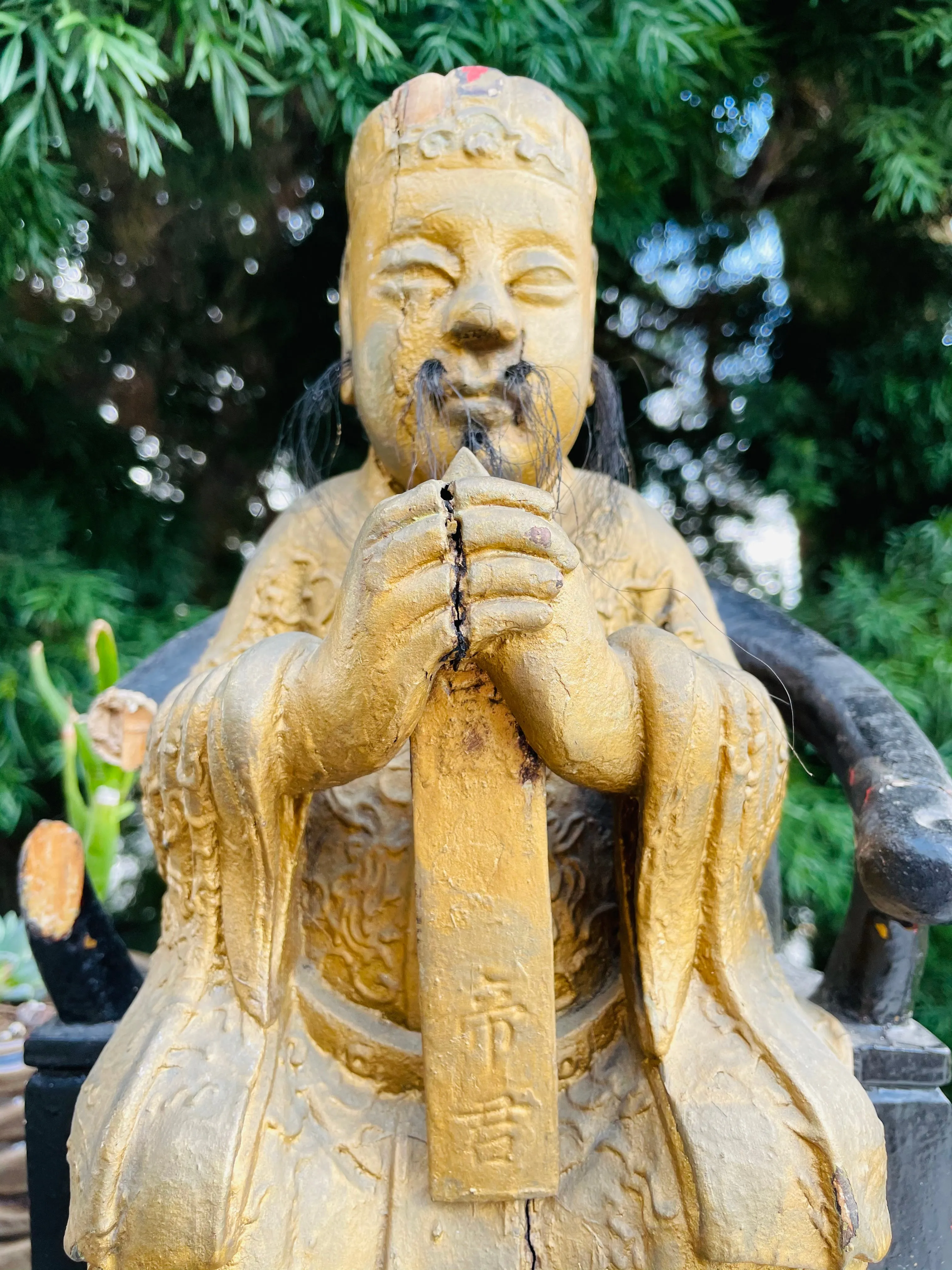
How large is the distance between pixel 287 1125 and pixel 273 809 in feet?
0.99

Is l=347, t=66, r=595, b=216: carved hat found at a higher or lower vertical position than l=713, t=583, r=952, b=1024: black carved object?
higher

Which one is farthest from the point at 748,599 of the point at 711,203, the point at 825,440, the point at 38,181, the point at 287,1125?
the point at 38,181

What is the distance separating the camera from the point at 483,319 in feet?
3.09

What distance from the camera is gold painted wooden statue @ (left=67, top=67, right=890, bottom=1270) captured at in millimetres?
803

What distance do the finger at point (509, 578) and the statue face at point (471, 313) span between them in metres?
0.24

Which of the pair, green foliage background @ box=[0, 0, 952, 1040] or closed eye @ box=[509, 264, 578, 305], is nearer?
closed eye @ box=[509, 264, 578, 305]

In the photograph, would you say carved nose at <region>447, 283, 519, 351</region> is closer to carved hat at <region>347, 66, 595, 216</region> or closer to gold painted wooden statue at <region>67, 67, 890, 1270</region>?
gold painted wooden statue at <region>67, 67, 890, 1270</region>

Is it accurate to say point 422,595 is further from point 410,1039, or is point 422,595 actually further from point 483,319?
point 410,1039

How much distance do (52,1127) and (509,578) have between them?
88 centimetres

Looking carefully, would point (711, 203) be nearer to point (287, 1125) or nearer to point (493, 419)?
point (493, 419)

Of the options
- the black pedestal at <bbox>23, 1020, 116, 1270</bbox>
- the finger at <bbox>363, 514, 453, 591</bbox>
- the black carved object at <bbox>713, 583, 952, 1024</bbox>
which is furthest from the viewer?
the black pedestal at <bbox>23, 1020, 116, 1270</bbox>

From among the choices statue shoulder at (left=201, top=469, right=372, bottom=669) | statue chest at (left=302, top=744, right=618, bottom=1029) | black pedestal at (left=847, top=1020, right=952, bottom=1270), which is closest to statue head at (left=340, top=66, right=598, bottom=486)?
statue shoulder at (left=201, top=469, right=372, bottom=669)

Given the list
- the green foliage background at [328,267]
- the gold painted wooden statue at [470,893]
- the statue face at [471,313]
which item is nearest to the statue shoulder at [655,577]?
the gold painted wooden statue at [470,893]

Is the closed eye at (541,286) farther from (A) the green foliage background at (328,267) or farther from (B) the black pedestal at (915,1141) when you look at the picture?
(B) the black pedestal at (915,1141)
